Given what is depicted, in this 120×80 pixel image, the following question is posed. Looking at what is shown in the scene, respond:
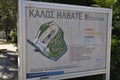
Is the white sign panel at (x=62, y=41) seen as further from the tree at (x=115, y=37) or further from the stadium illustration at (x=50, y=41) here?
the tree at (x=115, y=37)

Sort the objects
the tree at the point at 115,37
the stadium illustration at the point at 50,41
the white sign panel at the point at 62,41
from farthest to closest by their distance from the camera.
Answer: the tree at the point at 115,37 < the stadium illustration at the point at 50,41 < the white sign panel at the point at 62,41

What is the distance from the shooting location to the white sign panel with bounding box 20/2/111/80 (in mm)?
4652

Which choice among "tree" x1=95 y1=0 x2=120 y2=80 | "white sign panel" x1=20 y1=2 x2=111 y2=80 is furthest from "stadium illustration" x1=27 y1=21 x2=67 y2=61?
"tree" x1=95 y1=0 x2=120 y2=80

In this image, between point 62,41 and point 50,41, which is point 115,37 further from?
point 50,41

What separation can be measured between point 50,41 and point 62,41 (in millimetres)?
292

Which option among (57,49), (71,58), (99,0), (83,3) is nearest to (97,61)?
(71,58)

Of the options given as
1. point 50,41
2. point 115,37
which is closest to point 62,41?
point 50,41

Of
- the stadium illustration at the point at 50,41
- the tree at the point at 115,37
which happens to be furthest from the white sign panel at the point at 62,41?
the tree at the point at 115,37

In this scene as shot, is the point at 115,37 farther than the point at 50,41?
Yes

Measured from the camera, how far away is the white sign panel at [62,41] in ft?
15.3

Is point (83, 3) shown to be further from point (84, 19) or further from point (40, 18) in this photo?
point (40, 18)

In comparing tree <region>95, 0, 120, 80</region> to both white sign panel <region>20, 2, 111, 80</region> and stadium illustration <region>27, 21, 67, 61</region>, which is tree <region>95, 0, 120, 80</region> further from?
stadium illustration <region>27, 21, 67, 61</region>

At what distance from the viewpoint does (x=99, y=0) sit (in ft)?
25.0

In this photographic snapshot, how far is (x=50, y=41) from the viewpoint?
16.3ft
